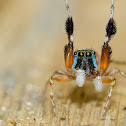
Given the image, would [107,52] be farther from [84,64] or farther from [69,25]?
[69,25]

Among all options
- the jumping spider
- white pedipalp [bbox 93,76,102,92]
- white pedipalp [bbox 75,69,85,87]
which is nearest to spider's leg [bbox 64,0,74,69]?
the jumping spider

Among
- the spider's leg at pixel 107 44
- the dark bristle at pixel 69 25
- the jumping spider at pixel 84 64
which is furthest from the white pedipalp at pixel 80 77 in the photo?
the dark bristle at pixel 69 25

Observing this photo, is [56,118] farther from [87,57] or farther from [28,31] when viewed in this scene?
[28,31]

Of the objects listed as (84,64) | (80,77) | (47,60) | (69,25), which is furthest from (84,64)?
(47,60)

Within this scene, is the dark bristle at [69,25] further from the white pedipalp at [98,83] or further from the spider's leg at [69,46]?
the white pedipalp at [98,83]

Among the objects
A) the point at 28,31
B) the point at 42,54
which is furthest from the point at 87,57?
the point at 28,31

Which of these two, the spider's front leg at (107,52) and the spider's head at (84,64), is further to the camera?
the spider's head at (84,64)
